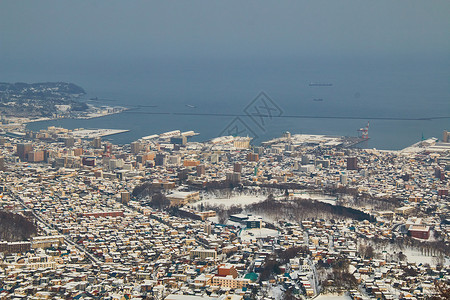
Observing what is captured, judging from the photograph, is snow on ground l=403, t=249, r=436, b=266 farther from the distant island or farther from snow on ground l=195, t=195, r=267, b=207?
the distant island

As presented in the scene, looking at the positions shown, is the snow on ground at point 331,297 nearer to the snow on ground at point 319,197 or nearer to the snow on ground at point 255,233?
the snow on ground at point 255,233

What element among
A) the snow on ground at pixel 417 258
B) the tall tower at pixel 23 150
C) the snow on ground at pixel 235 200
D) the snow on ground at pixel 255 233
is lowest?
the snow on ground at pixel 417 258

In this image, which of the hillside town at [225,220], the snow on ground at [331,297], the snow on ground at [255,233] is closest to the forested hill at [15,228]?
the hillside town at [225,220]

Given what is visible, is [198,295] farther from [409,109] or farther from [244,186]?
[409,109]

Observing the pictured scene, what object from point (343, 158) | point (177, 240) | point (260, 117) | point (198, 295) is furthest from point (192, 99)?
point (198, 295)

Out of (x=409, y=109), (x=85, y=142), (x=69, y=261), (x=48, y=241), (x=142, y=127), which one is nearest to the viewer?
(x=69, y=261)

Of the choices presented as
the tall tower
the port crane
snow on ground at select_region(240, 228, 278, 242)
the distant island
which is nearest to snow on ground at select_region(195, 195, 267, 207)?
snow on ground at select_region(240, 228, 278, 242)

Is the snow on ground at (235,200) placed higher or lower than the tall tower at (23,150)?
lower
